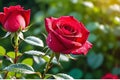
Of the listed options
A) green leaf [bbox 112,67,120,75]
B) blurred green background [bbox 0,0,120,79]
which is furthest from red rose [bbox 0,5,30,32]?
green leaf [bbox 112,67,120,75]

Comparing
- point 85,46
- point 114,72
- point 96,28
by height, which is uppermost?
point 85,46

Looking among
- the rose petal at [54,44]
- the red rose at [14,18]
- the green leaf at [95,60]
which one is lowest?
the green leaf at [95,60]

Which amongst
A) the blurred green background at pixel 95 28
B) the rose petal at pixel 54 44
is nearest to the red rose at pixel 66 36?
the rose petal at pixel 54 44

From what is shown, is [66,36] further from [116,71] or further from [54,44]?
[116,71]

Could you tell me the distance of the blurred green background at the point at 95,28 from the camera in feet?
8.25

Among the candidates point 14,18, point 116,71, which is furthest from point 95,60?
point 14,18

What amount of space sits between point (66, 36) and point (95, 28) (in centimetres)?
178

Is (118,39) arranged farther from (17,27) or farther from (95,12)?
(17,27)

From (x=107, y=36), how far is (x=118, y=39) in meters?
0.08

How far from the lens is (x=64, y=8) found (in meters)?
2.80

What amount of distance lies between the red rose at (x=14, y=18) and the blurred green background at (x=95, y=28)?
151cm

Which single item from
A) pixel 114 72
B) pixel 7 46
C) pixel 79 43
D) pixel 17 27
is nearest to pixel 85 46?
pixel 79 43

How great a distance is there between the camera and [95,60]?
248 cm

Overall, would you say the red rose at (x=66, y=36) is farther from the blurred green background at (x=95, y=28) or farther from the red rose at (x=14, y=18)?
the blurred green background at (x=95, y=28)
